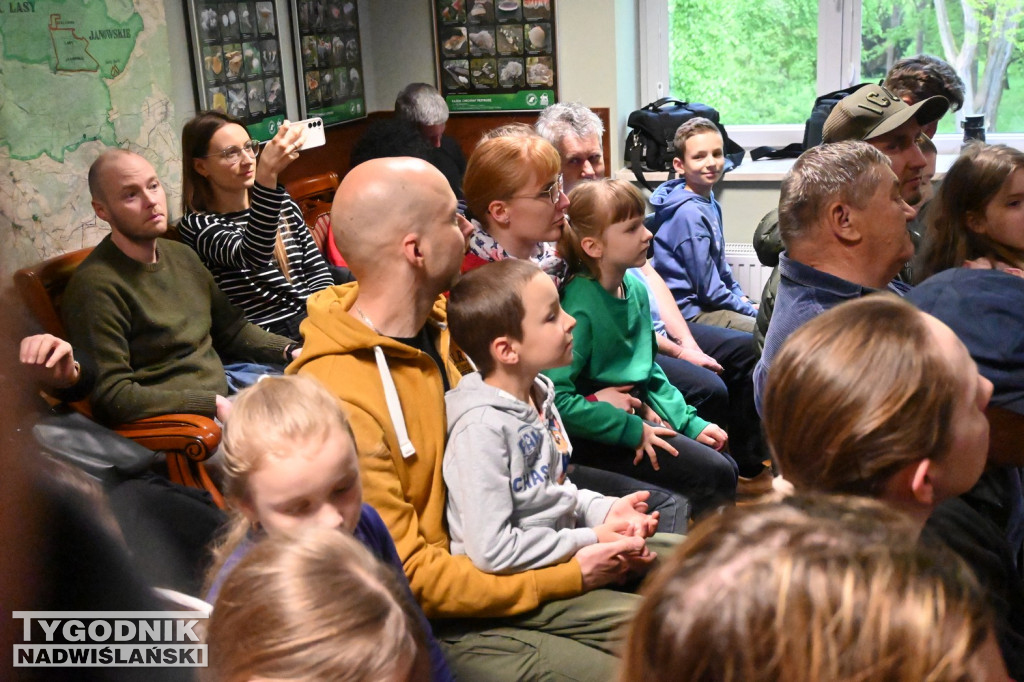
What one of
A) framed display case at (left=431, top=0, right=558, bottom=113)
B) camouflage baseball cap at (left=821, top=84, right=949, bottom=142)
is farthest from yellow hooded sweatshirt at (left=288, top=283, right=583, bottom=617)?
framed display case at (left=431, top=0, right=558, bottom=113)

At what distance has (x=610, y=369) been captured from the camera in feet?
7.80

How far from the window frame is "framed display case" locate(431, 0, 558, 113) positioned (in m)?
0.56

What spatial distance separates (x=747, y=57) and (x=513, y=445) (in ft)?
12.5

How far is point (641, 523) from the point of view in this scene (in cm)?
178

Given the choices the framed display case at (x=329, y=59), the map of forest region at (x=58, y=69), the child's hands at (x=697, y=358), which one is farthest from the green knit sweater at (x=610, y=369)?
the framed display case at (x=329, y=59)

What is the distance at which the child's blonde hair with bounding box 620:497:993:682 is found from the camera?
580 millimetres

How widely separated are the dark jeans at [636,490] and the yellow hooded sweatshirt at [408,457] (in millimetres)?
465

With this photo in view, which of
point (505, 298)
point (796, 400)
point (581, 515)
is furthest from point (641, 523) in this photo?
point (796, 400)

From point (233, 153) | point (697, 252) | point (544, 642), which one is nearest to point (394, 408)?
point (544, 642)

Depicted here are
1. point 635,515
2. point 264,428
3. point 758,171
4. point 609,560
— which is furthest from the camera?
point 758,171

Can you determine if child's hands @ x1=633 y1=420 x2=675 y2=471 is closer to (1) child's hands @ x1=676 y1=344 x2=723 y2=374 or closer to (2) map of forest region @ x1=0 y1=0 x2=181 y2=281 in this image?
(1) child's hands @ x1=676 y1=344 x2=723 y2=374

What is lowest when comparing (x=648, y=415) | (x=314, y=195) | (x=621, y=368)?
(x=648, y=415)

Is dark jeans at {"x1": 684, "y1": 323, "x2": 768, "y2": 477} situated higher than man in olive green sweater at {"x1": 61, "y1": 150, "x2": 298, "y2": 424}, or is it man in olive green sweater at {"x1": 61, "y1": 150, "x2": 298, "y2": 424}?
man in olive green sweater at {"x1": 61, "y1": 150, "x2": 298, "y2": 424}

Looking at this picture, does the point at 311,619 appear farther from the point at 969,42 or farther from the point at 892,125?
the point at 969,42
